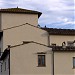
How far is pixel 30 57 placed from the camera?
41.2 metres

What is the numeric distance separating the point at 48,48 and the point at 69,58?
2.40 meters

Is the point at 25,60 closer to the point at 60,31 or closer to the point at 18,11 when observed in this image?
the point at 60,31

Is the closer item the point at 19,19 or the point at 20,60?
the point at 20,60

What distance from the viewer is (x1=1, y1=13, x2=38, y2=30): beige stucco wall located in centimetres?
5406

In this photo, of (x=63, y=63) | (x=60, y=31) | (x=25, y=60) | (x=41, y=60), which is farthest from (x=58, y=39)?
(x=25, y=60)

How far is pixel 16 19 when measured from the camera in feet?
179

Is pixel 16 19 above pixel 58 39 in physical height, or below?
above

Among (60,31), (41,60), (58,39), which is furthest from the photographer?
(60,31)

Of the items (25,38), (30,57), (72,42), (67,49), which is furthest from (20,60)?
(72,42)

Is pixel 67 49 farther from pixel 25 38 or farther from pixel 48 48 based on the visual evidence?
pixel 25 38

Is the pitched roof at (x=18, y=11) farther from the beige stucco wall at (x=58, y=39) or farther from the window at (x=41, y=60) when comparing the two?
the window at (x=41, y=60)

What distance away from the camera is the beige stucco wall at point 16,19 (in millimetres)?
54062

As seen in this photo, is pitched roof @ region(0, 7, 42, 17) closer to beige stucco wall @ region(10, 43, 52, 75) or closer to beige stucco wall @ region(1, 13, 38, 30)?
beige stucco wall @ region(1, 13, 38, 30)

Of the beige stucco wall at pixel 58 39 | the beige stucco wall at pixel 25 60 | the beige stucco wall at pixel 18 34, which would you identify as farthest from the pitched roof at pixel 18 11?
the beige stucco wall at pixel 25 60
